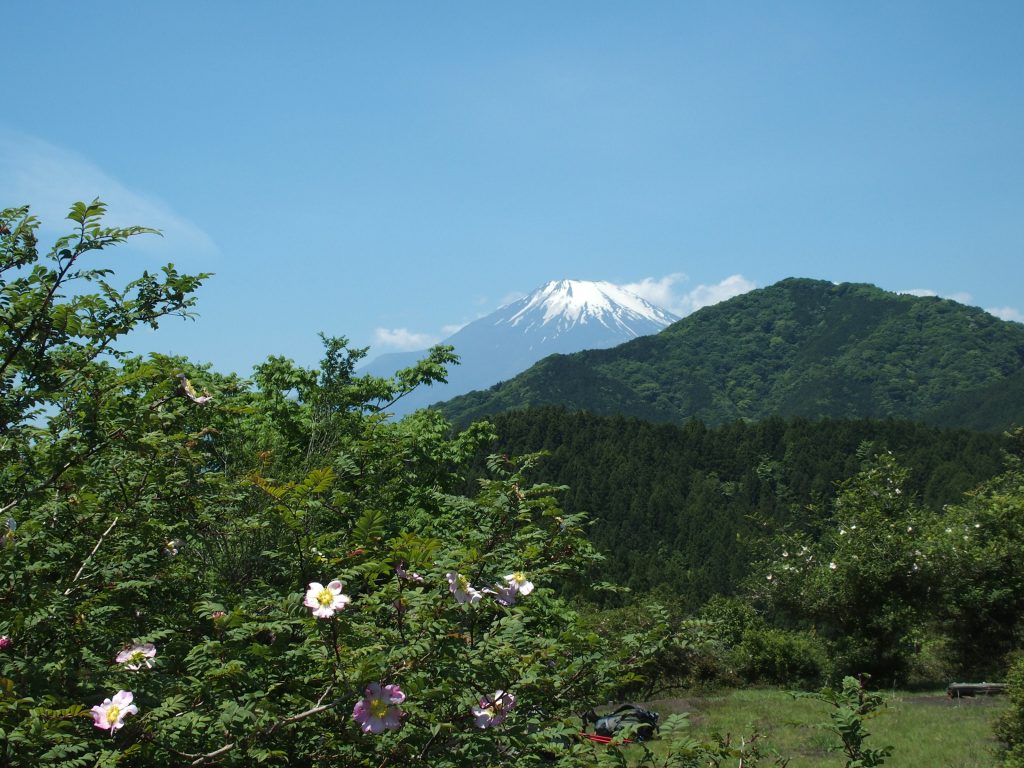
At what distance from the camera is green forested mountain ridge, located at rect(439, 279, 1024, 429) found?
12412 cm

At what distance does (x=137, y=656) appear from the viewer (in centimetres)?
230

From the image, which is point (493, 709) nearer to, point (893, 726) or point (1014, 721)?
point (1014, 721)

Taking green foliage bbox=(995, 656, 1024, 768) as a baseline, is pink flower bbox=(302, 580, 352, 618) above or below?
above

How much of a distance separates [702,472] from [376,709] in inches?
2639

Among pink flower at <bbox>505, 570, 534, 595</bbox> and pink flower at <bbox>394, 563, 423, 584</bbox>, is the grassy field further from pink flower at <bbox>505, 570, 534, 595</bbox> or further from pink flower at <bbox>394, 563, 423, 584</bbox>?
pink flower at <bbox>394, 563, 423, 584</bbox>

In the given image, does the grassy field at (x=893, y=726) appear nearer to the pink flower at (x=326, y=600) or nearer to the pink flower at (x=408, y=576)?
the pink flower at (x=408, y=576)

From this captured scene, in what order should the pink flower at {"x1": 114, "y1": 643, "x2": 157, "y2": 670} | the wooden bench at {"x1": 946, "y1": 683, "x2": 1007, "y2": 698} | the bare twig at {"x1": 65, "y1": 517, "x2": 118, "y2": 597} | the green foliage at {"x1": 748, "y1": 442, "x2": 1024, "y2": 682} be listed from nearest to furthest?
the pink flower at {"x1": 114, "y1": 643, "x2": 157, "y2": 670}, the bare twig at {"x1": 65, "y1": 517, "x2": 118, "y2": 597}, the wooden bench at {"x1": 946, "y1": 683, "x2": 1007, "y2": 698}, the green foliage at {"x1": 748, "y1": 442, "x2": 1024, "y2": 682}

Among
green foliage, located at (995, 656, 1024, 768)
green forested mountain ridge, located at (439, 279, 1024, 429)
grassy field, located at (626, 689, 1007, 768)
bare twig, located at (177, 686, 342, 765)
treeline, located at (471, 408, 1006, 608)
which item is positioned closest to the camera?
bare twig, located at (177, 686, 342, 765)

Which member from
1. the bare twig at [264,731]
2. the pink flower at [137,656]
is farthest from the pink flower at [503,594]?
the pink flower at [137,656]

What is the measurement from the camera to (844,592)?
17078 mm

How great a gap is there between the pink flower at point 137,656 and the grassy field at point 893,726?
6.56 meters

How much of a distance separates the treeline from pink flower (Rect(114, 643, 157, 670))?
4225 centimetres

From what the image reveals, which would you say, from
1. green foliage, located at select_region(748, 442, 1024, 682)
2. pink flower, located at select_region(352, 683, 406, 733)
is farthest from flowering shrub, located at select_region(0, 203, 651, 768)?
green foliage, located at select_region(748, 442, 1024, 682)

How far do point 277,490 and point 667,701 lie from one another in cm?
1713
